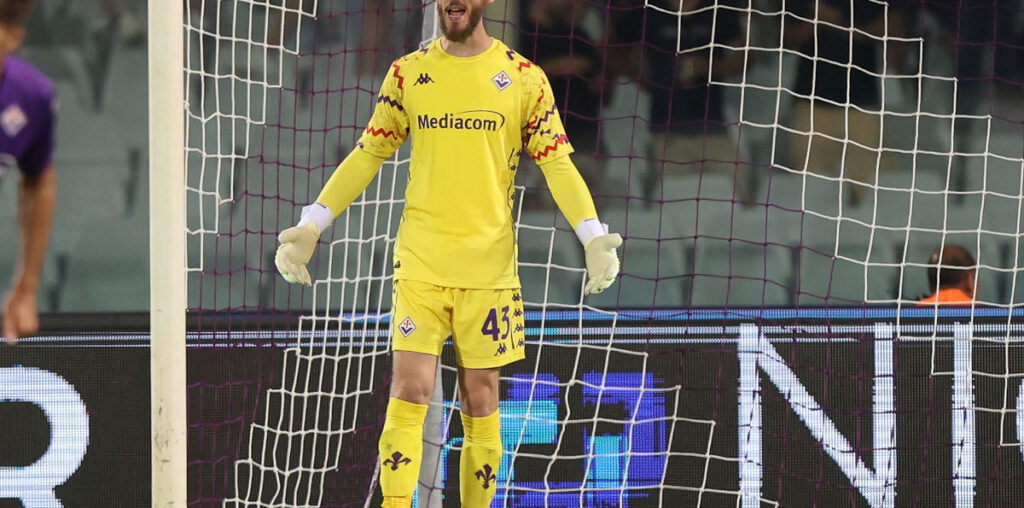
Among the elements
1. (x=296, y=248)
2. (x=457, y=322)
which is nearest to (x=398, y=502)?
(x=457, y=322)

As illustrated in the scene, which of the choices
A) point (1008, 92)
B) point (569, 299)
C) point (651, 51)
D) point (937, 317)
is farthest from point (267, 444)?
point (1008, 92)

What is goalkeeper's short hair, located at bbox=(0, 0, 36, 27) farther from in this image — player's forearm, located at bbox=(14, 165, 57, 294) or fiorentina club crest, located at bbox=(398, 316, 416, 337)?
fiorentina club crest, located at bbox=(398, 316, 416, 337)

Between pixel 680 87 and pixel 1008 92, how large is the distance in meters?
1.83

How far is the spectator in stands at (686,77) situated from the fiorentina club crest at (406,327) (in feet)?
9.64

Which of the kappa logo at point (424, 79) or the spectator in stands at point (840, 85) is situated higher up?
the spectator in stands at point (840, 85)

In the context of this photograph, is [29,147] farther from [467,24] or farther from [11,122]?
[467,24]

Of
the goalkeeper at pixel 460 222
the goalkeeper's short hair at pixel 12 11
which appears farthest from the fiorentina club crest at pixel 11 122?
the goalkeeper at pixel 460 222

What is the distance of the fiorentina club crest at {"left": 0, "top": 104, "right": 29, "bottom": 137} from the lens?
206 cm

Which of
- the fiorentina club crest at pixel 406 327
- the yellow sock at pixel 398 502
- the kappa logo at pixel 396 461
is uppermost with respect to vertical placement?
the fiorentina club crest at pixel 406 327

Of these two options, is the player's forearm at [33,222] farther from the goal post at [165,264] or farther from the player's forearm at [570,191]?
the player's forearm at [570,191]

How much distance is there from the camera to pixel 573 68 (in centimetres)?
607

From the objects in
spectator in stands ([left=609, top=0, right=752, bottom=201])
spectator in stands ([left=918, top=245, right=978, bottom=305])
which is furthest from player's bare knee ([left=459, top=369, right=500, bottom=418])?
spectator in stands ([left=609, top=0, right=752, bottom=201])

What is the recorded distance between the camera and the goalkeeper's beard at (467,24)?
3529 mm

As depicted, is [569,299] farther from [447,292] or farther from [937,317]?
[447,292]
